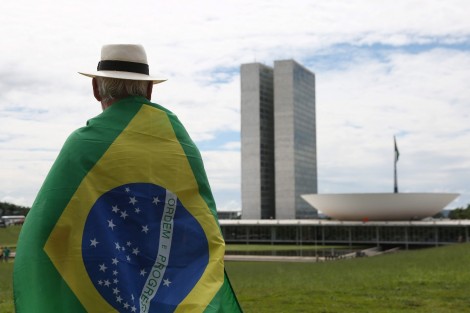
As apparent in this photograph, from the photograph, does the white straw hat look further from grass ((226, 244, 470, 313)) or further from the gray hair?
grass ((226, 244, 470, 313))

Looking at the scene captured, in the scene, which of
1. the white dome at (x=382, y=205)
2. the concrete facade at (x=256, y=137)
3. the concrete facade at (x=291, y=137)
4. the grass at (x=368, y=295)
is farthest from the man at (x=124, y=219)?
the concrete facade at (x=291, y=137)

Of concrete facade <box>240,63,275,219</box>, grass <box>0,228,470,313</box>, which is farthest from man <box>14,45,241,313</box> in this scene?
concrete facade <box>240,63,275,219</box>

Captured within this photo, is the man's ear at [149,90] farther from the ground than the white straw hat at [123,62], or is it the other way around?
the white straw hat at [123,62]

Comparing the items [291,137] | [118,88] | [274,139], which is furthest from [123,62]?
[274,139]

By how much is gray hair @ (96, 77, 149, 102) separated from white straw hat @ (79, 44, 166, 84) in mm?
42

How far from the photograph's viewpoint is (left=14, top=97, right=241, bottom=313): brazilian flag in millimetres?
2605

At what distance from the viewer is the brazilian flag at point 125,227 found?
8.55 ft

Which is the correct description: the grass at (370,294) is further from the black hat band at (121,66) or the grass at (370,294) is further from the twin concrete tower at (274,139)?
the twin concrete tower at (274,139)

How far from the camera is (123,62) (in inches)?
117

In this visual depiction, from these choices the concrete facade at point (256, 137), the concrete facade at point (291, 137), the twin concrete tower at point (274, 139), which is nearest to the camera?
the concrete facade at point (256, 137)

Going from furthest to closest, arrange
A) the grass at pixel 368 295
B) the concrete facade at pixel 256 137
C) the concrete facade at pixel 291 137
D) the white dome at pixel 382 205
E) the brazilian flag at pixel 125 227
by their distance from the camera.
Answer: the concrete facade at pixel 291 137
the concrete facade at pixel 256 137
the white dome at pixel 382 205
the grass at pixel 368 295
the brazilian flag at pixel 125 227

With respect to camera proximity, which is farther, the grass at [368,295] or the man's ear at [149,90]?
the grass at [368,295]

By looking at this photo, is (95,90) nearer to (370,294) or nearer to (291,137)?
(370,294)

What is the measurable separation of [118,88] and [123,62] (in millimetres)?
130
